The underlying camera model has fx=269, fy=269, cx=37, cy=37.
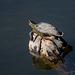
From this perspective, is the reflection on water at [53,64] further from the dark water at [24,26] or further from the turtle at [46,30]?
the turtle at [46,30]

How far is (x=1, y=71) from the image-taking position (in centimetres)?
882

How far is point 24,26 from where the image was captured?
36.2 feet

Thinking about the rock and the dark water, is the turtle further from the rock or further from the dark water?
the dark water

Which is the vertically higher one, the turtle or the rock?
the turtle

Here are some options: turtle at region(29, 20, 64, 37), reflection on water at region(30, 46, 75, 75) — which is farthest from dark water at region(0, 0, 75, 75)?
turtle at region(29, 20, 64, 37)

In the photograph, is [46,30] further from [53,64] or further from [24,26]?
[24,26]

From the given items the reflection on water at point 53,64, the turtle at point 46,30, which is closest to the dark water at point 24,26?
the reflection on water at point 53,64

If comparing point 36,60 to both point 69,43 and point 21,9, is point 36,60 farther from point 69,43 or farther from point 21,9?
point 21,9

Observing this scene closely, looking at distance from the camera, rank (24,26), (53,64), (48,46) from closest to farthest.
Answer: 1. (53,64)
2. (48,46)
3. (24,26)

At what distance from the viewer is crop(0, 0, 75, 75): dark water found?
8.98m

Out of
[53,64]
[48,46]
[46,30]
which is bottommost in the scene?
[53,64]

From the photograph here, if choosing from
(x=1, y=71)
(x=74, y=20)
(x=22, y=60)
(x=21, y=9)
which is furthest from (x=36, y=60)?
(x=21, y=9)

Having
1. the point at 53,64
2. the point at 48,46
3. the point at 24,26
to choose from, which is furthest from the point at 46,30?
the point at 24,26

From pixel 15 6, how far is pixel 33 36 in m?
3.39
